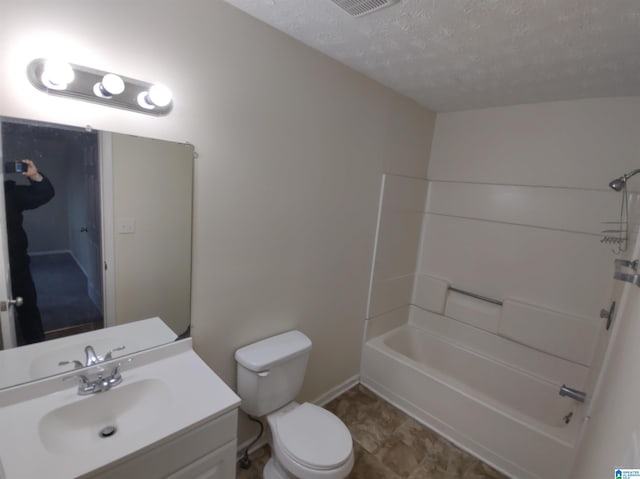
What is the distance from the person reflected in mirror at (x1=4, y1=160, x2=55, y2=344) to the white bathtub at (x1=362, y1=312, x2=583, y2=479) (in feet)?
7.19

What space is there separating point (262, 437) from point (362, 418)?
0.78m

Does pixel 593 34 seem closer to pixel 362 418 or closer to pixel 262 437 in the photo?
pixel 362 418

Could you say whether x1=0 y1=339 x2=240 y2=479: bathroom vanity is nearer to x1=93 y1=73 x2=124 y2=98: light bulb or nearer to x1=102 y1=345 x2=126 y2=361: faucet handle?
x1=102 y1=345 x2=126 y2=361: faucet handle

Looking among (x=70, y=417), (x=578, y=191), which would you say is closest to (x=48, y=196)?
(x=70, y=417)

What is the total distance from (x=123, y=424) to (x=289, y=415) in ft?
2.84

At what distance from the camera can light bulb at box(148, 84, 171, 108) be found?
1.22 m

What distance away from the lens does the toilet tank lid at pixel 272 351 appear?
164cm

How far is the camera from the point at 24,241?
1.09 metres

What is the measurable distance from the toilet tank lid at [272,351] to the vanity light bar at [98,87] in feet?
4.14

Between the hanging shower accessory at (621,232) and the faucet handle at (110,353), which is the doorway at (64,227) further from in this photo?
the hanging shower accessory at (621,232)

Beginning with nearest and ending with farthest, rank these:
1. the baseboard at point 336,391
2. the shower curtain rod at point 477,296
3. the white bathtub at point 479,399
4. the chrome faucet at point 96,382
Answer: the chrome faucet at point 96,382 < the white bathtub at point 479,399 < the baseboard at point 336,391 < the shower curtain rod at point 477,296

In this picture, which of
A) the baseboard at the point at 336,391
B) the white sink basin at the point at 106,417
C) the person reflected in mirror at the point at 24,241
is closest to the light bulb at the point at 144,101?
the person reflected in mirror at the point at 24,241

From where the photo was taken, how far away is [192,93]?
1354mm

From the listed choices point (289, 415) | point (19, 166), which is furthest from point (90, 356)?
point (289, 415)
